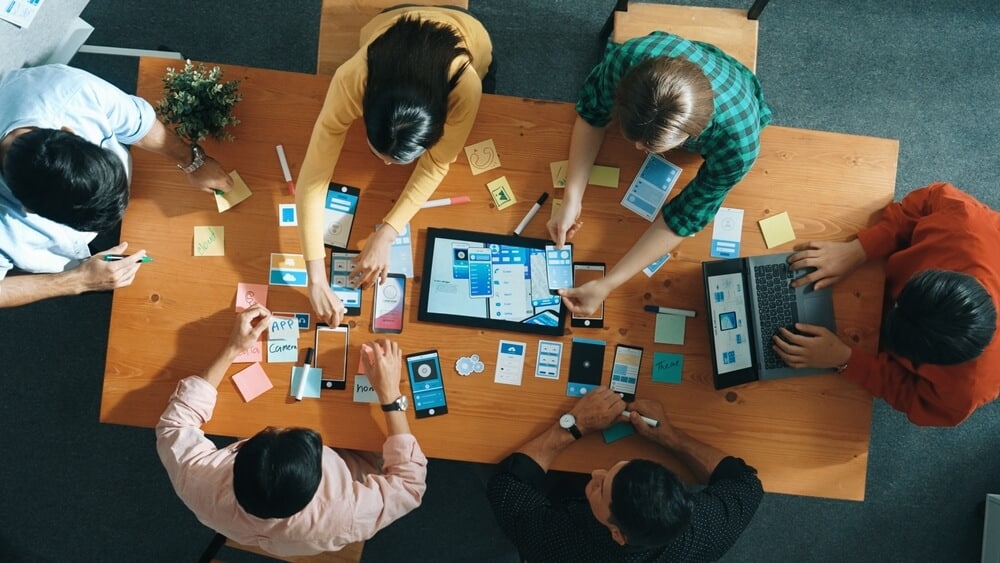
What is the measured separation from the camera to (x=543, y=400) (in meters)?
1.82

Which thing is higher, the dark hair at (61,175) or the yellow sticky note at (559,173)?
the yellow sticky note at (559,173)

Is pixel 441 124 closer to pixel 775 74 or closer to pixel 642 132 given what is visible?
pixel 642 132

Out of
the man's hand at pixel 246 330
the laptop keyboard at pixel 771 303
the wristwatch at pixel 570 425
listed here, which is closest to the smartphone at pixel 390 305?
the man's hand at pixel 246 330

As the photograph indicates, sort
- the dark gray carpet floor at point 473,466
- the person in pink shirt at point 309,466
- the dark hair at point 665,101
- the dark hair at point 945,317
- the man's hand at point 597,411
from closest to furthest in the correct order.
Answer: the dark hair at point 665,101 → the dark hair at point 945,317 → the person in pink shirt at point 309,466 → the man's hand at point 597,411 → the dark gray carpet floor at point 473,466

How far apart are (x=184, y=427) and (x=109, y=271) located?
48 centimetres

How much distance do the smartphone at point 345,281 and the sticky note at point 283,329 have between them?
0.49 ft

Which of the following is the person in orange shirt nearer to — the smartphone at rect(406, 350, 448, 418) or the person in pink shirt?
the smartphone at rect(406, 350, 448, 418)

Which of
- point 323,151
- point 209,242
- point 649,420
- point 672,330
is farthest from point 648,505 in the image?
Result: point 209,242

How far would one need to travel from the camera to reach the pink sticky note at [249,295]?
5.96ft

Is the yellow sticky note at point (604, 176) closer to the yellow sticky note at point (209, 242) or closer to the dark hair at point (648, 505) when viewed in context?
the dark hair at point (648, 505)

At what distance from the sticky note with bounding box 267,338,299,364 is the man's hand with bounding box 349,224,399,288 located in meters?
0.25

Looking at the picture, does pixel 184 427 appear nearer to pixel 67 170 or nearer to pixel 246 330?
pixel 246 330

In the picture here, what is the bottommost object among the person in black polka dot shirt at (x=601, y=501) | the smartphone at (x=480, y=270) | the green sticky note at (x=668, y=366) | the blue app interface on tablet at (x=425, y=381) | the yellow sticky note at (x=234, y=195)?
the person in black polka dot shirt at (x=601, y=501)

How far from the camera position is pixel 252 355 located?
1803mm
